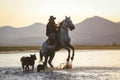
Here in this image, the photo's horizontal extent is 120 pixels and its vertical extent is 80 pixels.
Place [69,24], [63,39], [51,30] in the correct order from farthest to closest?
[69,24]
[63,39]
[51,30]

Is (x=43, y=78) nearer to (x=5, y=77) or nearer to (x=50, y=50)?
(x=5, y=77)

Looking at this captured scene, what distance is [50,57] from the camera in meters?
20.4

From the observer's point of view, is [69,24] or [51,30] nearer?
[51,30]

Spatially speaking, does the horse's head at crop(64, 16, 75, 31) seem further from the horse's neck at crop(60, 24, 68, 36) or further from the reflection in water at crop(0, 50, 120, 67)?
the reflection in water at crop(0, 50, 120, 67)

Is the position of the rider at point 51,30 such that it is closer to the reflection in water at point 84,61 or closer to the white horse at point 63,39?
the white horse at point 63,39

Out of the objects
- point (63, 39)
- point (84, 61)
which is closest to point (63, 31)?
point (63, 39)

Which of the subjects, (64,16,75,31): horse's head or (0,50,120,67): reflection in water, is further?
(0,50,120,67): reflection in water

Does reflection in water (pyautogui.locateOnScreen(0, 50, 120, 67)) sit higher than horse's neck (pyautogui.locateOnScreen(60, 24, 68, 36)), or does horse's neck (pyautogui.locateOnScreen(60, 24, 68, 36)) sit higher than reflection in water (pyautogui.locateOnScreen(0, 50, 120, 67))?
horse's neck (pyautogui.locateOnScreen(60, 24, 68, 36))

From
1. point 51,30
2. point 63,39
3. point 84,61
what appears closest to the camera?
point 51,30

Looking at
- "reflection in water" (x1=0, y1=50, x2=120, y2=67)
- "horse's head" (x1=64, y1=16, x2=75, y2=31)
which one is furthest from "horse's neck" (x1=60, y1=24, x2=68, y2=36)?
"reflection in water" (x1=0, y1=50, x2=120, y2=67)

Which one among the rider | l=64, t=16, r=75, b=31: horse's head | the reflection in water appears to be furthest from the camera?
the reflection in water

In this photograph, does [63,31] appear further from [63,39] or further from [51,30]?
[51,30]

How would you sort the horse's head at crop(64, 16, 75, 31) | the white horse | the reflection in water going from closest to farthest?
1. the white horse
2. the horse's head at crop(64, 16, 75, 31)
3. the reflection in water

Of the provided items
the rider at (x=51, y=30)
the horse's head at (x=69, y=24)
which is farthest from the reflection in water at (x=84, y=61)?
the rider at (x=51, y=30)
